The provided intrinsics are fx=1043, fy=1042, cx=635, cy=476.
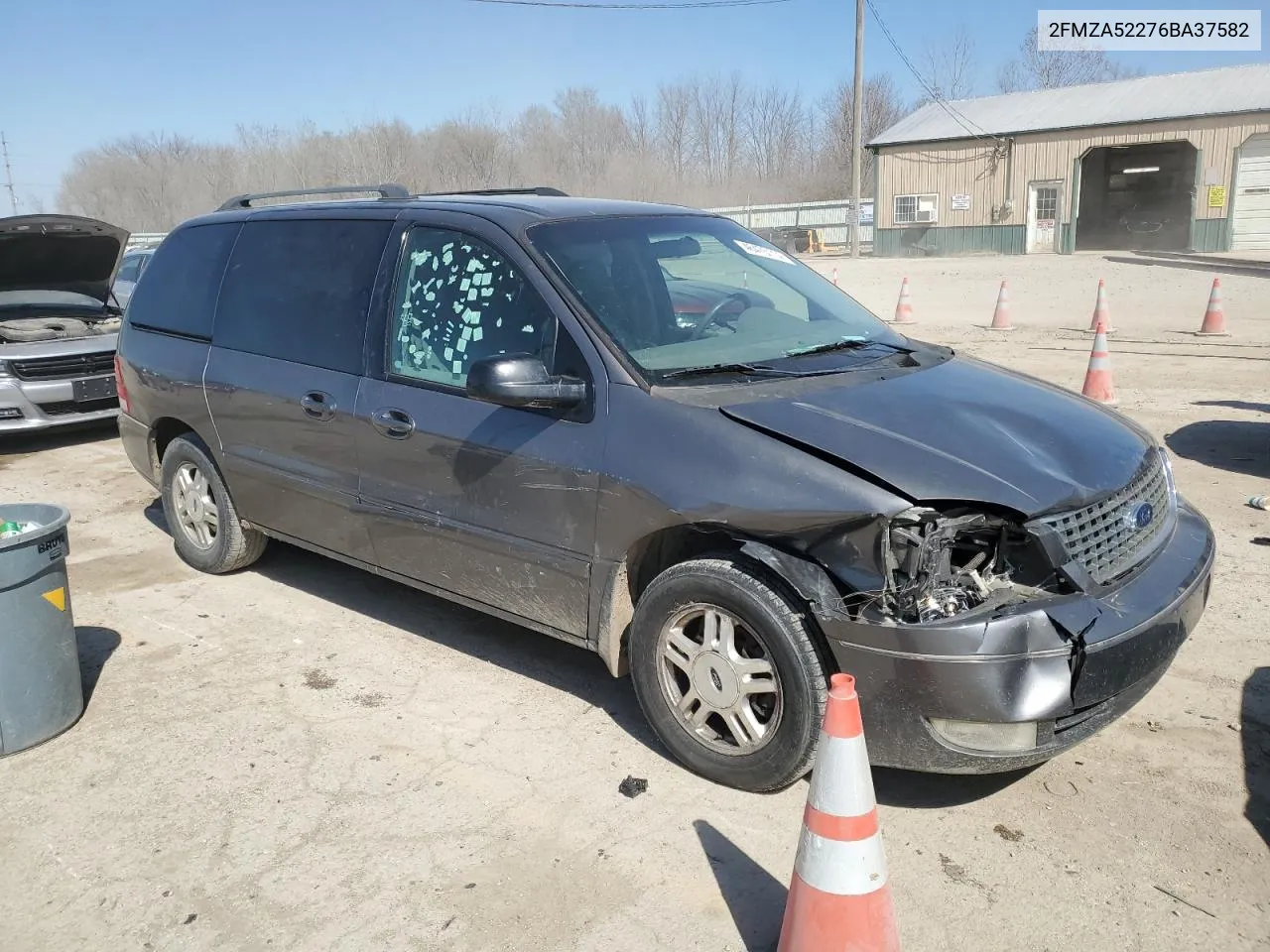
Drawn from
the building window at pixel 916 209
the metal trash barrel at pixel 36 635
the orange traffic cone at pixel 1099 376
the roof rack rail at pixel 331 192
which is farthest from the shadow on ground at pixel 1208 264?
the metal trash barrel at pixel 36 635

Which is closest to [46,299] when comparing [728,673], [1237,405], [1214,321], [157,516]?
[157,516]

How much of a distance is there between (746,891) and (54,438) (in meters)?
9.61

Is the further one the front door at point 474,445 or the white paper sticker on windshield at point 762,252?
the white paper sticker on windshield at point 762,252

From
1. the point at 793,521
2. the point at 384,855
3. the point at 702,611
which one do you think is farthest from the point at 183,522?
the point at 793,521

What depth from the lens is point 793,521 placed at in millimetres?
3064

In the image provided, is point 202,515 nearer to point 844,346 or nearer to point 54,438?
point 844,346

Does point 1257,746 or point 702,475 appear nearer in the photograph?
point 702,475

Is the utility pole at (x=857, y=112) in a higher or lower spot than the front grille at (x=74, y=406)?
higher

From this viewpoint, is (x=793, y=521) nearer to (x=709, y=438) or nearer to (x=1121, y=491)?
(x=709, y=438)

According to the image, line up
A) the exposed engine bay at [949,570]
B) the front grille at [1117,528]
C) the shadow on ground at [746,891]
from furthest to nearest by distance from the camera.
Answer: the front grille at [1117,528] < the exposed engine bay at [949,570] < the shadow on ground at [746,891]

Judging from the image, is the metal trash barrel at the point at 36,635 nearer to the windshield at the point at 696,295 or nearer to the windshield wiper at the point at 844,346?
the windshield at the point at 696,295

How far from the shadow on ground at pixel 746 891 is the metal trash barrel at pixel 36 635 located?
2452mm

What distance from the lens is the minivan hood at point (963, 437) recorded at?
2992mm

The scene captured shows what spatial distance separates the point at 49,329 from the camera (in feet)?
32.0
